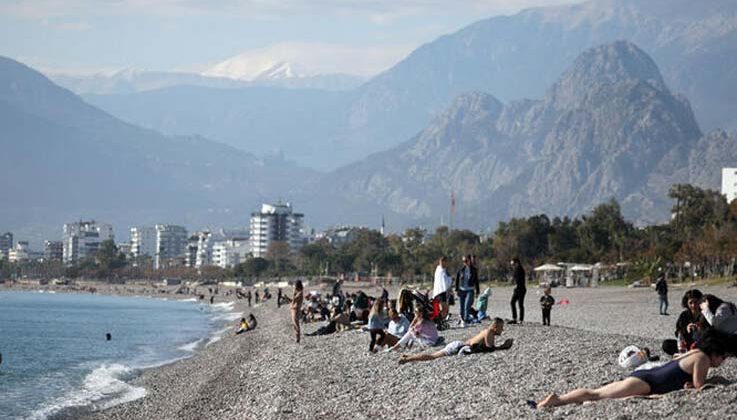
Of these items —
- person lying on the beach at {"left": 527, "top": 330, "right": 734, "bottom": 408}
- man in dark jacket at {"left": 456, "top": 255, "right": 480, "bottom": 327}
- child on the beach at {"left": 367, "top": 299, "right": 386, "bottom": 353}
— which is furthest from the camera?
man in dark jacket at {"left": 456, "top": 255, "right": 480, "bottom": 327}

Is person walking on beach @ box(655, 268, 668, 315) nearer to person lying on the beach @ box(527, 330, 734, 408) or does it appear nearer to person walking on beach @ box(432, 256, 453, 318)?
person walking on beach @ box(432, 256, 453, 318)

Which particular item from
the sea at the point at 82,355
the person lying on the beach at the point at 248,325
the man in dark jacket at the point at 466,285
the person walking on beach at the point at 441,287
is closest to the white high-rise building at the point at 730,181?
the sea at the point at 82,355

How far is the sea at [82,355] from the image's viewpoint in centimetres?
2600

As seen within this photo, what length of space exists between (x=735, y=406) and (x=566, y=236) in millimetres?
99278

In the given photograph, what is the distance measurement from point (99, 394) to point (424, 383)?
12411mm

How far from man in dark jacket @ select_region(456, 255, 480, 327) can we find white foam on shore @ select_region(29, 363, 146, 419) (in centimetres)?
722

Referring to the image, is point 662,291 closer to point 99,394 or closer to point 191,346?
point 99,394

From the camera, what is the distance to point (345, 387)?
18.2 meters

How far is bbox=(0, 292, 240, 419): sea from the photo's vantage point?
2600 cm

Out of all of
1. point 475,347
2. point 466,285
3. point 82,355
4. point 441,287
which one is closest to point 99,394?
point 441,287

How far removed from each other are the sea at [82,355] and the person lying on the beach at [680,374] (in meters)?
13.9

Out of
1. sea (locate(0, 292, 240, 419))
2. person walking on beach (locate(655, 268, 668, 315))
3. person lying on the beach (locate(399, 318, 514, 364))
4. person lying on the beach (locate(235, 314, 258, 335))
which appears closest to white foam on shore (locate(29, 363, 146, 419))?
sea (locate(0, 292, 240, 419))

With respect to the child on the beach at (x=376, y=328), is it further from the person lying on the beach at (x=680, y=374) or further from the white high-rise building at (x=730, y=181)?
the white high-rise building at (x=730, y=181)

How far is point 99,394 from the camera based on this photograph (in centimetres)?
2677
